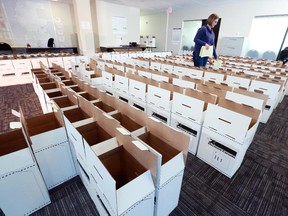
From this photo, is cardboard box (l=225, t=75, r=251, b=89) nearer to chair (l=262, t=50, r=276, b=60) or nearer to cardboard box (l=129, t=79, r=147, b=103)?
cardboard box (l=129, t=79, r=147, b=103)

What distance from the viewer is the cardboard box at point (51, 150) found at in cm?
114

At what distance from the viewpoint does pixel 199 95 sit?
5.79 ft

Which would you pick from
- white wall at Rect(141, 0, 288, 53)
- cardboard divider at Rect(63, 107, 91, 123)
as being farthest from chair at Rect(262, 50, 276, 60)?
cardboard divider at Rect(63, 107, 91, 123)

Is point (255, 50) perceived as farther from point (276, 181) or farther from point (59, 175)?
point (59, 175)

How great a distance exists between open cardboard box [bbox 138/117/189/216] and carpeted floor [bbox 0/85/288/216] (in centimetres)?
25

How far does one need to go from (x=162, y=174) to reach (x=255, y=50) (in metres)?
7.80

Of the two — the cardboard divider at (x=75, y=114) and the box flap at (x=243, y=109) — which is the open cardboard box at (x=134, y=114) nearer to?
Result: the cardboard divider at (x=75, y=114)

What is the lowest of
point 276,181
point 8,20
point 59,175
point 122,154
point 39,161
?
point 276,181

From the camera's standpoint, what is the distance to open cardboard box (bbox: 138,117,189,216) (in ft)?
2.97

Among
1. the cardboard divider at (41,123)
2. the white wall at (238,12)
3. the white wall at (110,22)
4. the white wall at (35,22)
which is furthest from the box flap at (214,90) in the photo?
Result: the white wall at (35,22)

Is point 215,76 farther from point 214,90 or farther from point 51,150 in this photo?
point 51,150

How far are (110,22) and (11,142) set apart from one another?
754cm

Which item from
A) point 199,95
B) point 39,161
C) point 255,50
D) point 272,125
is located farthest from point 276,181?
point 255,50

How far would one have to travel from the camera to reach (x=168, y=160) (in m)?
1.05
